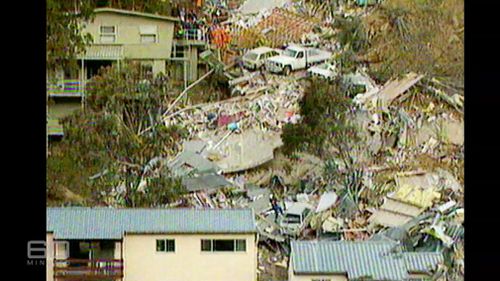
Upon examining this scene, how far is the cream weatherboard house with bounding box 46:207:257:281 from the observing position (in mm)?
2381

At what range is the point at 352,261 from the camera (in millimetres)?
2367

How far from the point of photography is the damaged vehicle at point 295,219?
7.84 ft

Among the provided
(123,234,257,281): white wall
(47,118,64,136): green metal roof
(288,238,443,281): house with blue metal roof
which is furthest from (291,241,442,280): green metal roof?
(47,118,64,136): green metal roof

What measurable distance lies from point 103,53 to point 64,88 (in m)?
0.15

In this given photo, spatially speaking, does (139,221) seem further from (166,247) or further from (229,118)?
(229,118)

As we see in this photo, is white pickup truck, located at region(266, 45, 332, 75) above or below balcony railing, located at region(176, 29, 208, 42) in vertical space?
below

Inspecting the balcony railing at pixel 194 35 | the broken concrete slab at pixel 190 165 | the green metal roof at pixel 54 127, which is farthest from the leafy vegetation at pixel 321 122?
the green metal roof at pixel 54 127

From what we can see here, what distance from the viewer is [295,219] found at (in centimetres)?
239

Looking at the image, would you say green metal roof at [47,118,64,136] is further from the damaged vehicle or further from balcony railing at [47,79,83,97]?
the damaged vehicle

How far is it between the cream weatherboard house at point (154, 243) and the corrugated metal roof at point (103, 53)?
1.45 feet

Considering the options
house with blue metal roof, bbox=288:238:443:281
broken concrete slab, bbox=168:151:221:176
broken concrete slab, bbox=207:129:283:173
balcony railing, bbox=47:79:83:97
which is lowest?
house with blue metal roof, bbox=288:238:443:281

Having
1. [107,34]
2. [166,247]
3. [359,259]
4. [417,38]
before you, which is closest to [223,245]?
[166,247]

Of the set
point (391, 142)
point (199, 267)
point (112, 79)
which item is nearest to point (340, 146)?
point (391, 142)
